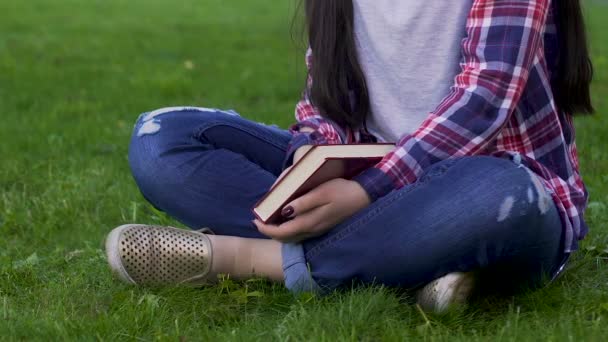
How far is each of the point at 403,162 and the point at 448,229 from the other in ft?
0.62

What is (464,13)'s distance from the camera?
2.53m

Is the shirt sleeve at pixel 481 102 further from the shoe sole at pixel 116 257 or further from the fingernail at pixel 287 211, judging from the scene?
the shoe sole at pixel 116 257

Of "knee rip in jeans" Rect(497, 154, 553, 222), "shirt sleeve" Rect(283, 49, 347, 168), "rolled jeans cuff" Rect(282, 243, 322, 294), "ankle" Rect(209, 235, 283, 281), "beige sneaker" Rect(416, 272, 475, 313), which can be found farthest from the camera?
"shirt sleeve" Rect(283, 49, 347, 168)

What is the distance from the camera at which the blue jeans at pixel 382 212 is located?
2.27 m

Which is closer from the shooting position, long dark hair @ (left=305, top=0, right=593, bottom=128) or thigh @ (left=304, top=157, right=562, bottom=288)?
thigh @ (left=304, top=157, right=562, bottom=288)

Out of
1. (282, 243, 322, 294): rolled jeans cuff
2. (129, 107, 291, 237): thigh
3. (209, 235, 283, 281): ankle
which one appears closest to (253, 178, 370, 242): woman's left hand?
(282, 243, 322, 294): rolled jeans cuff

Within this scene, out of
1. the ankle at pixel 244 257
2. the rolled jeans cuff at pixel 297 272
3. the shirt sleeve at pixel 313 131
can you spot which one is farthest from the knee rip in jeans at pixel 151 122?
the rolled jeans cuff at pixel 297 272

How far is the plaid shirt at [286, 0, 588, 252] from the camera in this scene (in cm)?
233

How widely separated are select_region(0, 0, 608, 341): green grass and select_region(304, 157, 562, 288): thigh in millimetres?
81

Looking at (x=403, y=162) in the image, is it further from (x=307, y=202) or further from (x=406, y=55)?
(x=406, y=55)

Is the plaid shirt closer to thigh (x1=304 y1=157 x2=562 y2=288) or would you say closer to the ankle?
thigh (x1=304 y1=157 x2=562 y2=288)

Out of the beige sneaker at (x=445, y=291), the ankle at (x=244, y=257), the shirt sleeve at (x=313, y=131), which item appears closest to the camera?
the beige sneaker at (x=445, y=291)

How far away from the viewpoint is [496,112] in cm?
234

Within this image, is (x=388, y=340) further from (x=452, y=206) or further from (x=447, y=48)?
(x=447, y=48)
